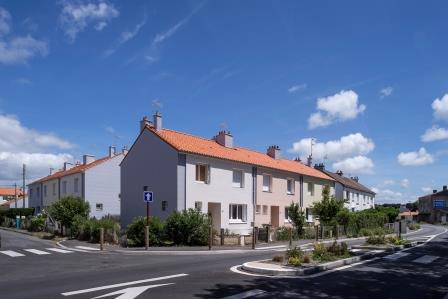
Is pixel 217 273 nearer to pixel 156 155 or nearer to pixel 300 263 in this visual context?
pixel 300 263

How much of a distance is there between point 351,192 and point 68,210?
40.8m

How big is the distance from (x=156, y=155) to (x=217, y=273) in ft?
63.8

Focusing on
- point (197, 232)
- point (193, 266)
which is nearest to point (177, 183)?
point (197, 232)

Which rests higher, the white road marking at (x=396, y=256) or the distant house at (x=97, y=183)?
the distant house at (x=97, y=183)

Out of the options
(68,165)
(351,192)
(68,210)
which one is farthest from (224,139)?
(351,192)

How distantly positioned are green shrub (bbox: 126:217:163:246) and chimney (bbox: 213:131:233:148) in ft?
44.9

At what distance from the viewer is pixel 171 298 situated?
399 inches

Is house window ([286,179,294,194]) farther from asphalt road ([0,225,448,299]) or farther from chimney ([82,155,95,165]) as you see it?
asphalt road ([0,225,448,299])

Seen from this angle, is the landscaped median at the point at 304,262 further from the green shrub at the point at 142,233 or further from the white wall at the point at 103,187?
the white wall at the point at 103,187

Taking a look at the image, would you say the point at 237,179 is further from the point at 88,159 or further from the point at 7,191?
the point at 7,191

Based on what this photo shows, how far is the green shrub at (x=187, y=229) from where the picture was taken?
26062 mm

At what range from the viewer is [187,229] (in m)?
26.0

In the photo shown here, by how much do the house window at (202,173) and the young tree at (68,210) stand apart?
29.1 feet

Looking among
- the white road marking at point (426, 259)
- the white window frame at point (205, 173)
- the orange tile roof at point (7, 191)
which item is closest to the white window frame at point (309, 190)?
the white window frame at point (205, 173)
